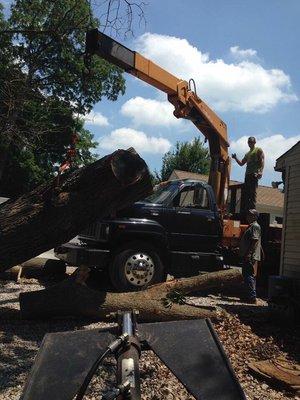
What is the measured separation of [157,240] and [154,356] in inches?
159

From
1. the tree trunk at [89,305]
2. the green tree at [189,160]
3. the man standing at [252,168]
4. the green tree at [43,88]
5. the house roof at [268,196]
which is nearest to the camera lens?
the tree trunk at [89,305]

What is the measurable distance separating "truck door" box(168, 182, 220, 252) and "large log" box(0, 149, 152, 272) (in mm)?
4386

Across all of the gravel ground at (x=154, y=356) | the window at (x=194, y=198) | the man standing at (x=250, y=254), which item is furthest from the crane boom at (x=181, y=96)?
the gravel ground at (x=154, y=356)

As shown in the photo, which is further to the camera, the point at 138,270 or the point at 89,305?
the point at 138,270

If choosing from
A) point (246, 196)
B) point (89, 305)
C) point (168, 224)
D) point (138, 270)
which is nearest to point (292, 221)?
point (246, 196)

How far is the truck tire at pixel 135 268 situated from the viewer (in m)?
8.82

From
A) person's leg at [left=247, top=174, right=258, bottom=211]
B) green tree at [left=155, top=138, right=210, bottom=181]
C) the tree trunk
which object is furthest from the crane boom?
green tree at [left=155, top=138, right=210, bottom=181]

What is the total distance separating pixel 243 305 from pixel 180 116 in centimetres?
469

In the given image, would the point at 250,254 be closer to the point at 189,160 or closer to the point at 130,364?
the point at 130,364

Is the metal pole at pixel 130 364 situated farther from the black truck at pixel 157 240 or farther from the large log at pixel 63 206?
the black truck at pixel 157 240

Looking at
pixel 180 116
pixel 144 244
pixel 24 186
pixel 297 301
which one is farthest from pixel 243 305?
pixel 24 186

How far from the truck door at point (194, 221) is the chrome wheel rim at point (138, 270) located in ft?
4.21

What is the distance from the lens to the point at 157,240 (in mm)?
9570

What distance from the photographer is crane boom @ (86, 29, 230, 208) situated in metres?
9.66
